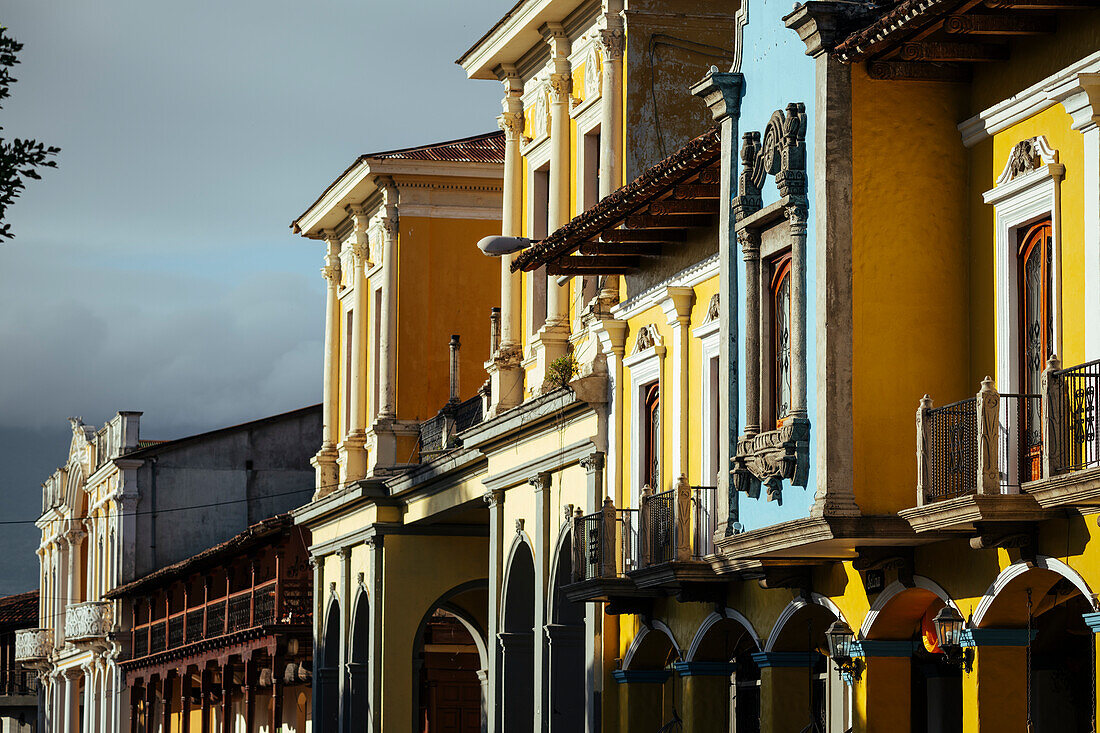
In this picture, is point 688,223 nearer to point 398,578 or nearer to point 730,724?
point 730,724

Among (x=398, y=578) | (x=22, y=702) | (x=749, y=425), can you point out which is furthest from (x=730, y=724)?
(x=22, y=702)

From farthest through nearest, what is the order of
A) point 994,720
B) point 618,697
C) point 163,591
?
1. point 163,591
2. point 618,697
3. point 994,720

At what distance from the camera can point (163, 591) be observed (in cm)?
5322

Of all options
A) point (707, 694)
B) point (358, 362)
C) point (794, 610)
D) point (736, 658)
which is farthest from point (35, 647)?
point (794, 610)

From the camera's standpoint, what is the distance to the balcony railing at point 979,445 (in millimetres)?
14484

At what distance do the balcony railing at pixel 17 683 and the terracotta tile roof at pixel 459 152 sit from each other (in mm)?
46161

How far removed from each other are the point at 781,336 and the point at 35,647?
177ft

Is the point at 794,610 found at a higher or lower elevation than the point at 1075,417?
lower

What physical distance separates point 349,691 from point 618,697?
532 inches

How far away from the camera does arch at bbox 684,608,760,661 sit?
2031cm

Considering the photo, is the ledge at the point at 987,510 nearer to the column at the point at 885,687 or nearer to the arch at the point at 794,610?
the column at the point at 885,687

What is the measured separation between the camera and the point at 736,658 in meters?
22.5

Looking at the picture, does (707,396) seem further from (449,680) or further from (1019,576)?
(449,680)

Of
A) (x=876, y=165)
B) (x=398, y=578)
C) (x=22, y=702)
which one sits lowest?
(x=22, y=702)
